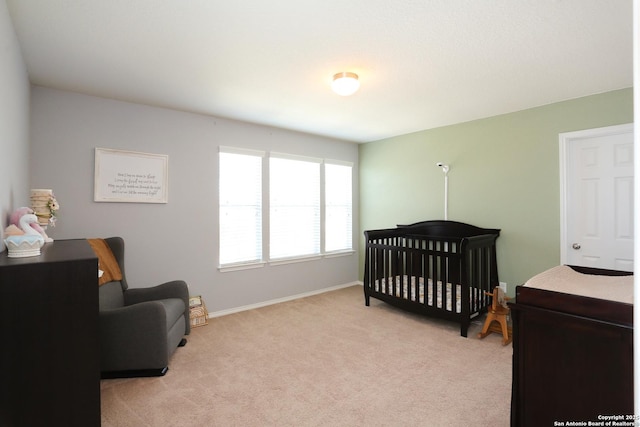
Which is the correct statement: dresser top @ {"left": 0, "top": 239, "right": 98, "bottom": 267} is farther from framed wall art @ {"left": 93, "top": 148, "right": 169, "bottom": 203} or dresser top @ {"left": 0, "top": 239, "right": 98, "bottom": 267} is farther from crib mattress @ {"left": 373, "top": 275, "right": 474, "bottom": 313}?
crib mattress @ {"left": 373, "top": 275, "right": 474, "bottom": 313}

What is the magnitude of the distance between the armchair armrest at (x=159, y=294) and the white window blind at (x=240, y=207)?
820 mm

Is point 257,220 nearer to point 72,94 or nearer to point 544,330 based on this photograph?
point 72,94

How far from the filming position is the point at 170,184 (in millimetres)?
3383

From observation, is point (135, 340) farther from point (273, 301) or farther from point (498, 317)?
point (498, 317)

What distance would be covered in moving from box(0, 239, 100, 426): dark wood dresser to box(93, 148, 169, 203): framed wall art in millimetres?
1740

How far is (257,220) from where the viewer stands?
13.2 feet

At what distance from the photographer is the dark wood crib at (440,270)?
10.3ft

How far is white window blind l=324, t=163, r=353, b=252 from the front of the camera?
4766 mm

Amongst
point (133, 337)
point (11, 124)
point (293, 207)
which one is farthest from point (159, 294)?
point (293, 207)

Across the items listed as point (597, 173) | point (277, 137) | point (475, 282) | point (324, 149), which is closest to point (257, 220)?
point (277, 137)

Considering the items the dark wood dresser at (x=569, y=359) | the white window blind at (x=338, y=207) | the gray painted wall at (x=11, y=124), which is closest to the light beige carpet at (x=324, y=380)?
the dark wood dresser at (x=569, y=359)

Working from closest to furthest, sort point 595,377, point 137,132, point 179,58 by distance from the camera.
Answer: point 595,377 < point 179,58 < point 137,132

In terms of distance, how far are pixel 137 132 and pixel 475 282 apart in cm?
379

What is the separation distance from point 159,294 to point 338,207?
9.18ft
